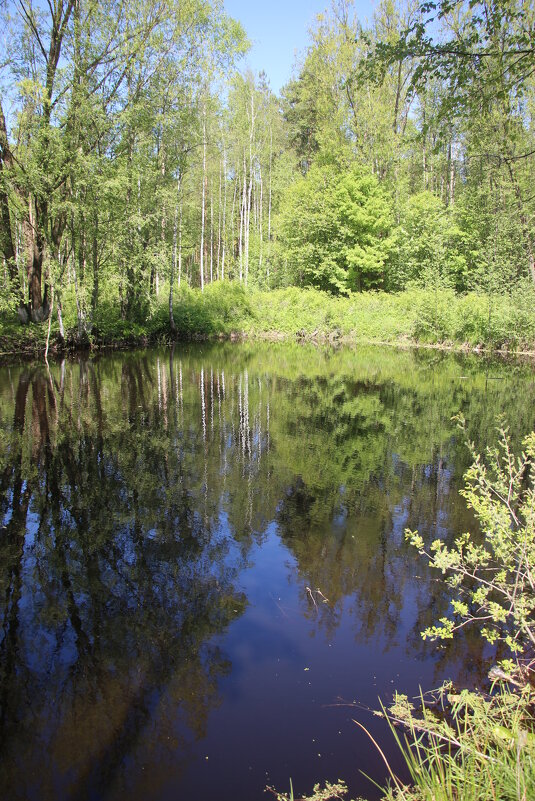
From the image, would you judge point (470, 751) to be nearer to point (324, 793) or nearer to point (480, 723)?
point (480, 723)

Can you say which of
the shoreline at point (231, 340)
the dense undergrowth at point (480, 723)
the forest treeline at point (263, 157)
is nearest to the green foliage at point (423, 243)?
the forest treeline at point (263, 157)

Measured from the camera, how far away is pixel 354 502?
6.68 m

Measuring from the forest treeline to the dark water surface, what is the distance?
452 centimetres

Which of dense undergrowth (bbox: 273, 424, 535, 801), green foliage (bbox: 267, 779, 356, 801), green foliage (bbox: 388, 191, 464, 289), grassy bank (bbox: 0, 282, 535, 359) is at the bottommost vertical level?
green foliage (bbox: 267, 779, 356, 801)

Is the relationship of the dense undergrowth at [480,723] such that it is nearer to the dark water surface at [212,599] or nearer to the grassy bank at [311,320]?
the dark water surface at [212,599]

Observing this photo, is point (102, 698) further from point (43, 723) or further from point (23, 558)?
point (23, 558)

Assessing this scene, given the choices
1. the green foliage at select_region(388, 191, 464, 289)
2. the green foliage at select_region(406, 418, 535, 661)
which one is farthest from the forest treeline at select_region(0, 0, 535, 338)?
the green foliage at select_region(406, 418, 535, 661)

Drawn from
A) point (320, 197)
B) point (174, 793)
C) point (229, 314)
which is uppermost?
point (320, 197)

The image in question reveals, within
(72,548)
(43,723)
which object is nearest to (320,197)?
(72,548)

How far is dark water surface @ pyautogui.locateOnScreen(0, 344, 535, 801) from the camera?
2.99 m

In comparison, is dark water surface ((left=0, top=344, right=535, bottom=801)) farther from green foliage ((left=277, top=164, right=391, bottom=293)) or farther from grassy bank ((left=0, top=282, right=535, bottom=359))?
green foliage ((left=277, top=164, right=391, bottom=293))

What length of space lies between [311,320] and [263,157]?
18219 mm

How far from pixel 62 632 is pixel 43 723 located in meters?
0.90

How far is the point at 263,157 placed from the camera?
4216cm
